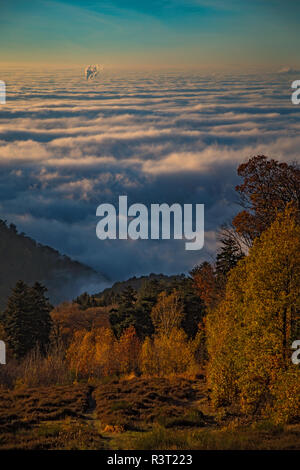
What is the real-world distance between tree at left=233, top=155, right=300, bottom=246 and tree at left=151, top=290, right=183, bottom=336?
25.7 m

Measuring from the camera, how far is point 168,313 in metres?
70.1

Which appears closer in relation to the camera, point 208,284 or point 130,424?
point 130,424

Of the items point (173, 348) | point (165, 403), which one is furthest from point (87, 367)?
point (165, 403)

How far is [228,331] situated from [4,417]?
15.3m

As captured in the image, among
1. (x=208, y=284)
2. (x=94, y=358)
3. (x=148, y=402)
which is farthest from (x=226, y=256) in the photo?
(x=94, y=358)

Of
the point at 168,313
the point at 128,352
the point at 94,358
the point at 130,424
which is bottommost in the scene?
the point at 94,358

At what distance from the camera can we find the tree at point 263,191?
44.1 metres

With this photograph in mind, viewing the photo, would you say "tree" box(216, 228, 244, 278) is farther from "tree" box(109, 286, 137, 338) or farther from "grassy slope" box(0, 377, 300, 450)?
"tree" box(109, 286, 137, 338)

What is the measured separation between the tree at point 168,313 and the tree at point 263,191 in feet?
84.4

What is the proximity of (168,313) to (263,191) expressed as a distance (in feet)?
96.4

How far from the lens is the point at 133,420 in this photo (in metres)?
32.9

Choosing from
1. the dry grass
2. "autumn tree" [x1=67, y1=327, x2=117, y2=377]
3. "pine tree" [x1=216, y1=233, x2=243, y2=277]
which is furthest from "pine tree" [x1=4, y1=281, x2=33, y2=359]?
"pine tree" [x1=216, y1=233, x2=243, y2=277]

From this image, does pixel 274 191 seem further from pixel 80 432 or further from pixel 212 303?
pixel 80 432

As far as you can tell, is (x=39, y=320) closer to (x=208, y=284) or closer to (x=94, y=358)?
(x=94, y=358)
